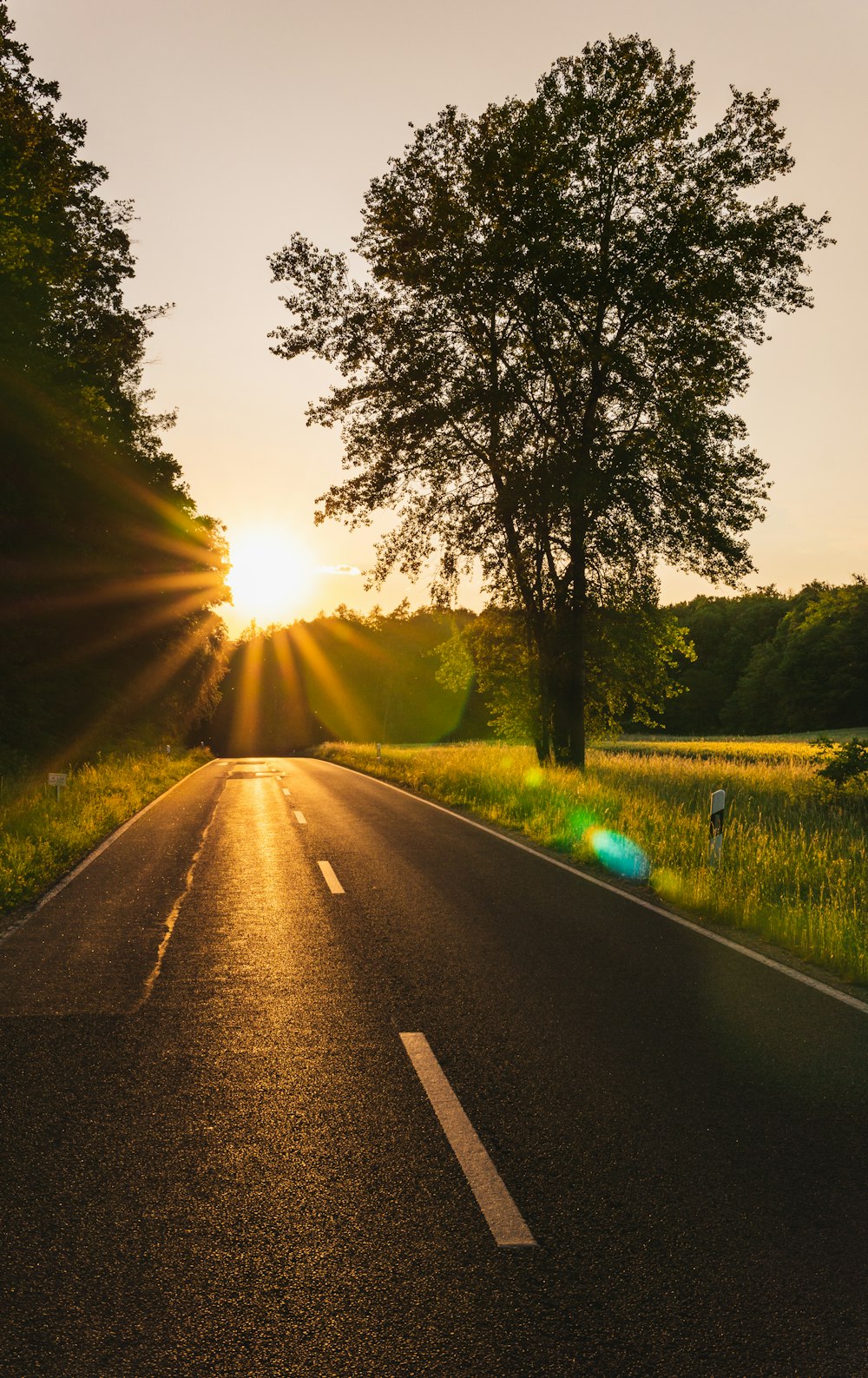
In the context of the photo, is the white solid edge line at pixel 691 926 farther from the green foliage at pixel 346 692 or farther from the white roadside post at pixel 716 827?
the green foliage at pixel 346 692

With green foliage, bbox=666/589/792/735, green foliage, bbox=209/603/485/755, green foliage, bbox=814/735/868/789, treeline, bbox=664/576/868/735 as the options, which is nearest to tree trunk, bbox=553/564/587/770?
green foliage, bbox=814/735/868/789

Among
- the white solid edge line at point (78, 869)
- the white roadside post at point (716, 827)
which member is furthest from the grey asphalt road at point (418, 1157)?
the white roadside post at point (716, 827)

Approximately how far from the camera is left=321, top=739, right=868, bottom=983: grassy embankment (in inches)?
320

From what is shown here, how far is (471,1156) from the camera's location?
381cm

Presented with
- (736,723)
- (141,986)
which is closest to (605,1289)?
(141,986)

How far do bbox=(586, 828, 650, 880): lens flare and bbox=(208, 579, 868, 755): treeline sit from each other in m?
10.9

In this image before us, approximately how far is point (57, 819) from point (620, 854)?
8.77m

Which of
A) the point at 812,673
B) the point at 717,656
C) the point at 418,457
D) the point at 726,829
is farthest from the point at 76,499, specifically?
the point at 717,656

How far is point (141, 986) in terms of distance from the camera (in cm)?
629

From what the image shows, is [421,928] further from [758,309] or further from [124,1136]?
[758,309]

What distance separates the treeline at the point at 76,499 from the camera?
14688 mm

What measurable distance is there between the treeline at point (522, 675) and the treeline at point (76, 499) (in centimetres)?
→ 1062

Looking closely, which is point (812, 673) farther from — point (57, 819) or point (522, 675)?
point (57, 819)

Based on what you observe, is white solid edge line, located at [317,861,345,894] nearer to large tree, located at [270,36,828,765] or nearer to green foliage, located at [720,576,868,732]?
large tree, located at [270,36,828,765]
